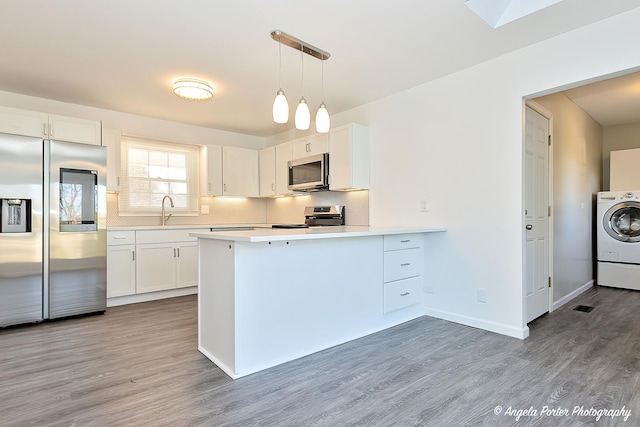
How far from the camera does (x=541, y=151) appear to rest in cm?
339

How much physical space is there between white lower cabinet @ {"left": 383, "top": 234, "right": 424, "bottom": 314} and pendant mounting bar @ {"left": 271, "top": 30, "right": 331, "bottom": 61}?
5.35ft

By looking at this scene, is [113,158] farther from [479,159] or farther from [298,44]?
[479,159]

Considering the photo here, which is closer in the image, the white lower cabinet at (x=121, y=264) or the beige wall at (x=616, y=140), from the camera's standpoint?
the white lower cabinet at (x=121, y=264)

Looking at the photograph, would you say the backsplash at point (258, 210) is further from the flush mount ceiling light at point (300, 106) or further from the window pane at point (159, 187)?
the flush mount ceiling light at point (300, 106)

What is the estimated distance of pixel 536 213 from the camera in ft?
10.8

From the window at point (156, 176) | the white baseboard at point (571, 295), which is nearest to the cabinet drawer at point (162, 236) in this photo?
the window at point (156, 176)

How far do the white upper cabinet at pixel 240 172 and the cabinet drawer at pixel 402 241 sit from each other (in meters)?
2.96

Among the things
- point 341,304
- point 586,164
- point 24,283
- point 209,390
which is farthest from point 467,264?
point 24,283

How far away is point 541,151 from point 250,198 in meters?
4.15

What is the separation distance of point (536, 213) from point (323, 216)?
2.53 meters

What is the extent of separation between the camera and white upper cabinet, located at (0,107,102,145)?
3227mm

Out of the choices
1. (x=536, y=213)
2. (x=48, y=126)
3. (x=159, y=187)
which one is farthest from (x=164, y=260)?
(x=536, y=213)

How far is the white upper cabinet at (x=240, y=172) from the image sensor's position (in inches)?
205

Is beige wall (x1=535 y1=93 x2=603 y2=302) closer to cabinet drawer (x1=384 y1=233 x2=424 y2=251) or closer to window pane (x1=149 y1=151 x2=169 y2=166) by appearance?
cabinet drawer (x1=384 y1=233 x2=424 y2=251)
